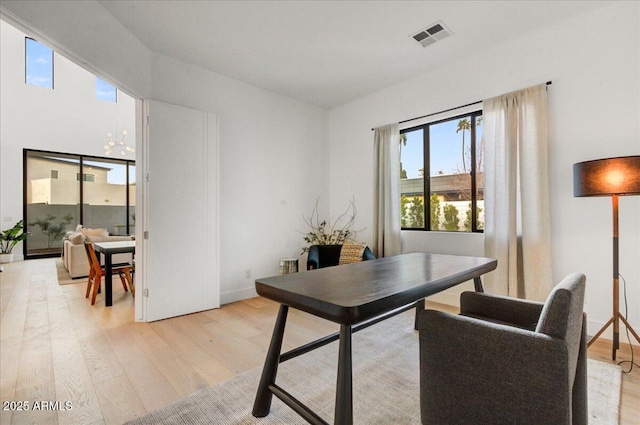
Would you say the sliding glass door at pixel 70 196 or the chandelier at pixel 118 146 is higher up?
the chandelier at pixel 118 146

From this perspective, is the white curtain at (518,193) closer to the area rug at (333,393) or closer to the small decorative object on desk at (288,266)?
the area rug at (333,393)

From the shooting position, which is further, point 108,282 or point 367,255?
point 367,255

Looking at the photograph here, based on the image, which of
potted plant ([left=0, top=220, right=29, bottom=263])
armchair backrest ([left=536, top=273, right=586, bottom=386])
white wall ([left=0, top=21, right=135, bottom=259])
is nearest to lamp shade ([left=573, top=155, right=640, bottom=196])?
armchair backrest ([left=536, top=273, right=586, bottom=386])

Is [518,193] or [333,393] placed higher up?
[518,193]

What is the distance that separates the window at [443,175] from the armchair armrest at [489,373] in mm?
2406

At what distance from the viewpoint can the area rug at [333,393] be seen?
1581mm

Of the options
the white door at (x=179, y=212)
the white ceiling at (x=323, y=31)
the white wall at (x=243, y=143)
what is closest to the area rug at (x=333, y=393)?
the white door at (x=179, y=212)

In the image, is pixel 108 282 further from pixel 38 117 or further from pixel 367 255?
pixel 38 117

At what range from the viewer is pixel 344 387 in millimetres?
1176

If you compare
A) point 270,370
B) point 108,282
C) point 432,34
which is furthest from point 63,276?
point 432,34

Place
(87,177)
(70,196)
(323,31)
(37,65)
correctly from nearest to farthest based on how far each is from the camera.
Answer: (323,31) → (37,65) → (70,196) → (87,177)

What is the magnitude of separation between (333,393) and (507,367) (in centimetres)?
105

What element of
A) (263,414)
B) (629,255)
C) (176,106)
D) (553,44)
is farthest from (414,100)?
(263,414)

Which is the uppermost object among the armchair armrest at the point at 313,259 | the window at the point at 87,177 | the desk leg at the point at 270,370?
the window at the point at 87,177
